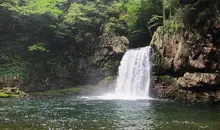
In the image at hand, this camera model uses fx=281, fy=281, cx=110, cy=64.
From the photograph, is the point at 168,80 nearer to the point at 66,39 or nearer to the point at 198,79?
the point at 198,79

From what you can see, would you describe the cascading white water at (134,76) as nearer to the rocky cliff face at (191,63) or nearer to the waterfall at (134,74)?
the waterfall at (134,74)

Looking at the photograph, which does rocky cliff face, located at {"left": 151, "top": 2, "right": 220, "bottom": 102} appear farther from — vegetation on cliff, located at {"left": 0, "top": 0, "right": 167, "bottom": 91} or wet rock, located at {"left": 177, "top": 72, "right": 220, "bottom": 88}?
vegetation on cliff, located at {"left": 0, "top": 0, "right": 167, "bottom": 91}

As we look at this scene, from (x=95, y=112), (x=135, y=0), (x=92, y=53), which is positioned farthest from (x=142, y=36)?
(x=95, y=112)

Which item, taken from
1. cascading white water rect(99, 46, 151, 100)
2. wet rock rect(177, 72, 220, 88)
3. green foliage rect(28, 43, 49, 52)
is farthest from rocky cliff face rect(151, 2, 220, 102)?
green foliage rect(28, 43, 49, 52)

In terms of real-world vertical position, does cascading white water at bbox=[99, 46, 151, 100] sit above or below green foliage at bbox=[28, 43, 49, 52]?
below

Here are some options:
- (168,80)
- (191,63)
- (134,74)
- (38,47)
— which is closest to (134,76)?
(134,74)

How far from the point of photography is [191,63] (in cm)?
2609

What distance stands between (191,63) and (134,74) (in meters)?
8.74

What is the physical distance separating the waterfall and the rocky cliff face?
77.0 inches


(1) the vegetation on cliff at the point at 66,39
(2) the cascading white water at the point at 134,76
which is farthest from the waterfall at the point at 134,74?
(1) the vegetation on cliff at the point at 66,39

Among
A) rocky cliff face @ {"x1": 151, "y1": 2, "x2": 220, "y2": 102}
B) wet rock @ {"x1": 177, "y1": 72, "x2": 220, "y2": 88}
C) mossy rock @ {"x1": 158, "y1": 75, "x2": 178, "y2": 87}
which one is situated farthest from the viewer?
mossy rock @ {"x1": 158, "y1": 75, "x2": 178, "y2": 87}

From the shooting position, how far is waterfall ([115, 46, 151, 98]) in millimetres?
31891

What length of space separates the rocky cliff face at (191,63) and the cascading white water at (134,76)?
192cm

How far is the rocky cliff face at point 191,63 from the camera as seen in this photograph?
24906 mm
